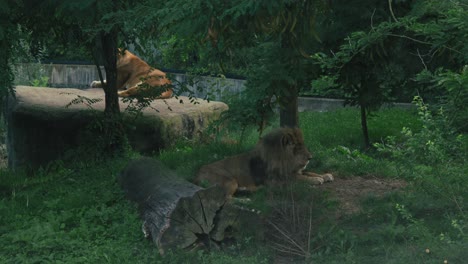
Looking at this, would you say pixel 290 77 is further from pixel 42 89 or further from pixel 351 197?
pixel 42 89

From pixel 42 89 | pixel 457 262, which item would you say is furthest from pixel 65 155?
pixel 457 262

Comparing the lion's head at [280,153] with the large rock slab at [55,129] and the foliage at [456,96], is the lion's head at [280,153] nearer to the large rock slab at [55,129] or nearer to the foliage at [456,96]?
the foliage at [456,96]

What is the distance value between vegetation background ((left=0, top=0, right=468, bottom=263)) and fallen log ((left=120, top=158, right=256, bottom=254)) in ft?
0.56

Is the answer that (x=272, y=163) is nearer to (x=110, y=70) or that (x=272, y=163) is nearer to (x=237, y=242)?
(x=237, y=242)

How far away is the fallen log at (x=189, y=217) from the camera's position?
693cm

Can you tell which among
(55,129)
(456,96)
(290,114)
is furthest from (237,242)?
(55,129)

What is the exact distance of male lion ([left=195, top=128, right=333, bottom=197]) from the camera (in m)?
9.41

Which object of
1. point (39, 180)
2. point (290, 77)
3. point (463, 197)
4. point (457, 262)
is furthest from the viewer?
point (39, 180)

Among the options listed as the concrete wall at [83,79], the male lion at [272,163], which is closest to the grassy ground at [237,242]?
the male lion at [272,163]

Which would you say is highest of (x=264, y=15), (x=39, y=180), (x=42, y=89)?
(x=264, y=15)

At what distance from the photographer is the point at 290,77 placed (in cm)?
873

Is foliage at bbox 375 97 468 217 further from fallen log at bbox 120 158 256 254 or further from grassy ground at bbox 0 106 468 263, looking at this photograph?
fallen log at bbox 120 158 256 254

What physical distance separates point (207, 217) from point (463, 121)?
274 centimetres

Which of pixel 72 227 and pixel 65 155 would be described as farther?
pixel 65 155
